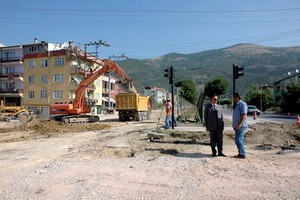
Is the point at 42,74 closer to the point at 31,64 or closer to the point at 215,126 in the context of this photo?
the point at 31,64

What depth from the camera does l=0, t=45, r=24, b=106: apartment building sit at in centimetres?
5812

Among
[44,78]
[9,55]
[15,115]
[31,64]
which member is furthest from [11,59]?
[15,115]

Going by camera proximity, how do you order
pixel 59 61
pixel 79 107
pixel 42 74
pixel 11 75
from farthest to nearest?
1. pixel 11 75
2. pixel 42 74
3. pixel 59 61
4. pixel 79 107

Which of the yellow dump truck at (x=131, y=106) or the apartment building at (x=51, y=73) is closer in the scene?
the yellow dump truck at (x=131, y=106)

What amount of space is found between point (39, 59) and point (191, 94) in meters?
57.0

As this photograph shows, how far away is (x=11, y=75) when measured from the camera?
58719 millimetres

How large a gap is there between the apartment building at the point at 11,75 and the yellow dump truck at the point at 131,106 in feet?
117

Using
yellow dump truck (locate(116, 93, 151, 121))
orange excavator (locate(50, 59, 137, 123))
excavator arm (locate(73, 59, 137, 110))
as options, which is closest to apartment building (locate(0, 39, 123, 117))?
yellow dump truck (locate(116, 93, 151, 121))

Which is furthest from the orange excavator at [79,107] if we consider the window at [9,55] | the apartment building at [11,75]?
the window at [9,55]

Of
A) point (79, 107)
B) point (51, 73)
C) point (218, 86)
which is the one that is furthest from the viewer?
point (218, 86)

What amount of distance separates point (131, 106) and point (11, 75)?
1556 inches

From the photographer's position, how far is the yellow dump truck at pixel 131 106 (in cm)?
2834

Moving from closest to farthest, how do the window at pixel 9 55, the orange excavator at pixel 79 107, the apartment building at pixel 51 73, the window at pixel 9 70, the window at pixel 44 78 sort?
1. the orange excavator at pixel 79 107
2. the apartment building at pixel 51 73
3. the window at pixel 44 78
4. the window at pixel 9 55
5. the window at pixel 9 70

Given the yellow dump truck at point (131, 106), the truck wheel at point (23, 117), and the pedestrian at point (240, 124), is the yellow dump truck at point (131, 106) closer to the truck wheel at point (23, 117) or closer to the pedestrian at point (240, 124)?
the truck wheel at point (23, 117)
